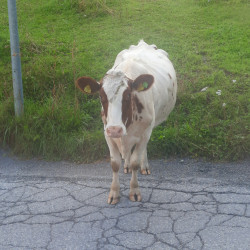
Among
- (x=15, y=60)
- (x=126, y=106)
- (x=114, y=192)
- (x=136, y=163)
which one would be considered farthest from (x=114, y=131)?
(x=15, y=60)

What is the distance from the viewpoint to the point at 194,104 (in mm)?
7062

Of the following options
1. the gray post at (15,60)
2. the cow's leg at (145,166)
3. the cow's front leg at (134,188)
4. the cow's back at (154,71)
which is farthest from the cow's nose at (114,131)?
the gray post at (15,60)

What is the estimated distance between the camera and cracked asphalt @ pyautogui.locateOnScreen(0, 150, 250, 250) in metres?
4.08

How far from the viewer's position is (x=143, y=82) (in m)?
4.43

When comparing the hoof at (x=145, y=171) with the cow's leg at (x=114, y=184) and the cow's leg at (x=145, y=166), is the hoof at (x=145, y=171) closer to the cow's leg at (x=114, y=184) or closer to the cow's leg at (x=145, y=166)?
the cow's leg at (x=145, y=166)

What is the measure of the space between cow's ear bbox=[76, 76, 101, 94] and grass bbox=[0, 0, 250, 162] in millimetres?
1707

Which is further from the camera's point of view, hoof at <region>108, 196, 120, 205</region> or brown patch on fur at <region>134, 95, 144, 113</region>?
hoof at <region>108, 196, 120, 205</region>

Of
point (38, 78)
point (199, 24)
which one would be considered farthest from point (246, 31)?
point (38, 78)

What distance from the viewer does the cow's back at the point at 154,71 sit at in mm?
4965

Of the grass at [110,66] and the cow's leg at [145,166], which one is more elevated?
the grass at [110,66]

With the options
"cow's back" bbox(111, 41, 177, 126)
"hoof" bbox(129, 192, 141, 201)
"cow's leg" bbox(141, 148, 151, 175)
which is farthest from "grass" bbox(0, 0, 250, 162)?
"hoof" bbox(129, 192, 141, 201)

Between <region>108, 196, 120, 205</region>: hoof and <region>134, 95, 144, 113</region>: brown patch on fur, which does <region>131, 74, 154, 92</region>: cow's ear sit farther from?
<region>108, 196, 120, 205</region>: hoof

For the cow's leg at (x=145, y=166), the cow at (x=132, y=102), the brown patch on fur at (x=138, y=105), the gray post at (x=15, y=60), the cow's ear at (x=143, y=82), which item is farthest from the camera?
the gray post at (x=15, y=60)

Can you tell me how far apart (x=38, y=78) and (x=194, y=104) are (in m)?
2.83
